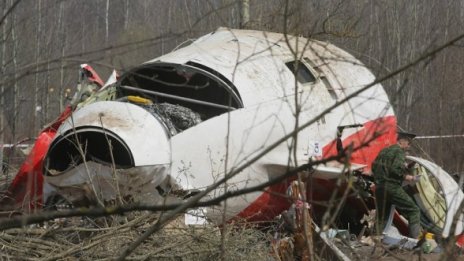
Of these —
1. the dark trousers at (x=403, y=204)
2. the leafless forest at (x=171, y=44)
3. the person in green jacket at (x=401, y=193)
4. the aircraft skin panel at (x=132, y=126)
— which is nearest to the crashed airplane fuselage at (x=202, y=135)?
the aircraft skin panel at (x=132, y=126)

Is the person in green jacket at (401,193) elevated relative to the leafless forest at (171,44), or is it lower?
lower

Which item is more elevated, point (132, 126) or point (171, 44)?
point (171, 44)

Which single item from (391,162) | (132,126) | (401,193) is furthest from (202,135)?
(401,193)

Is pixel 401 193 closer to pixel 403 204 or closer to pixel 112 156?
pixel 403 204

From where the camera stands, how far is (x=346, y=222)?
326 inches

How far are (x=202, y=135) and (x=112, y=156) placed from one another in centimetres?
97

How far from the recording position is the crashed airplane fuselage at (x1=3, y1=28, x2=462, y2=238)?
20.5 feet

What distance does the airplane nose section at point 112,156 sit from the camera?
20.3 feet

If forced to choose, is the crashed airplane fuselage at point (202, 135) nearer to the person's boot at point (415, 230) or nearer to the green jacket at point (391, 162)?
the green jacket at point (391, 162)

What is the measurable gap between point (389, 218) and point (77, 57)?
574 centimetres

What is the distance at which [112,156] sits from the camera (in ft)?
19.6

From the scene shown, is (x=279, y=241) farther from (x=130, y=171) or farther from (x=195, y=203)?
(x=195, y=203)

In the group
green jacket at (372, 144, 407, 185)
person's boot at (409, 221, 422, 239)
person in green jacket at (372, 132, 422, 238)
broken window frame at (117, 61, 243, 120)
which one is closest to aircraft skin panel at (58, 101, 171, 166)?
broken window frame at (117, 61, 243, 120)

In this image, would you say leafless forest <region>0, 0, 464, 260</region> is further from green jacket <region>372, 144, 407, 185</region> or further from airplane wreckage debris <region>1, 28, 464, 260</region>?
green jacket <region>372, 144, 407, 185</region>
